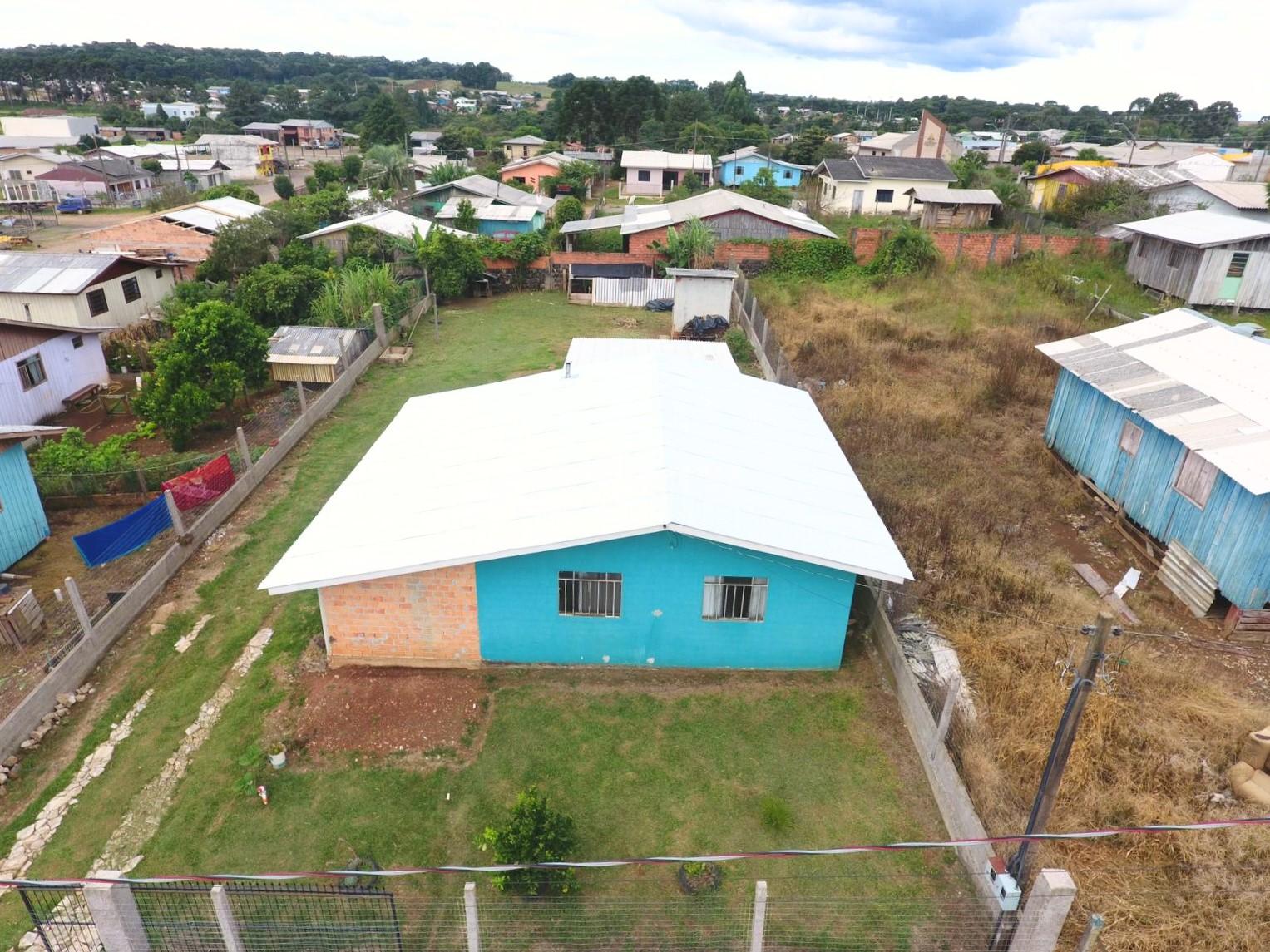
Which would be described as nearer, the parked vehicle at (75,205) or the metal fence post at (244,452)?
the metal fence post at (244,452)

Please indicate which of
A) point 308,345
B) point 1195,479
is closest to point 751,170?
point 308,345

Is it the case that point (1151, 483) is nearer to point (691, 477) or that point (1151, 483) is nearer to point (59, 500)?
point (691, 477)

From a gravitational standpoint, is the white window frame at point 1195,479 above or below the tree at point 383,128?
below

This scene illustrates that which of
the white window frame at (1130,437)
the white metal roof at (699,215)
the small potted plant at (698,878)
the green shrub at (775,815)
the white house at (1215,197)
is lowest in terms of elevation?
the green shrub at (775,815)

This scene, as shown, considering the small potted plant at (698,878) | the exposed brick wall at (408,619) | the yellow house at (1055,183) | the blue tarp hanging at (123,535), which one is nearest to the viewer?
the small potted plant at (698,878)

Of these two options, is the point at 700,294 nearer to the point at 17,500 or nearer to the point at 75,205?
the point at 17,500

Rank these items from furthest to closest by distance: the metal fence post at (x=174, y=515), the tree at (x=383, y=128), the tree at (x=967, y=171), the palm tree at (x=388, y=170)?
the tree at (x=383, y=128) → the palm tree at (x=388, y=170) → the tree at (x=967, y=171) → the metal fence post at (x=174, y=515)

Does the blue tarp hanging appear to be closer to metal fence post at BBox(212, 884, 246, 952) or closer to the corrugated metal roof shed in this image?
the corrugated metal roof shed

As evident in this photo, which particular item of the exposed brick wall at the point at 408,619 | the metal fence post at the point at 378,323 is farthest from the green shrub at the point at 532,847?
the metal fence post at the point at 378,323

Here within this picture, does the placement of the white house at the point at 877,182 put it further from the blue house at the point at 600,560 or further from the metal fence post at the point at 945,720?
the metal fence post at the point at 945,720
